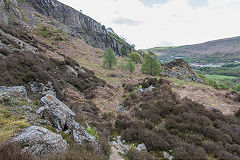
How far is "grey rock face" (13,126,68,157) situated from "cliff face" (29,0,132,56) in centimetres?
6822

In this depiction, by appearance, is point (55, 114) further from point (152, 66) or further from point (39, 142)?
point (152, 66)

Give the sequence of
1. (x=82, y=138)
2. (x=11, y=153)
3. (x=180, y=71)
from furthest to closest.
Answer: (x=180, y=71) → (x=82, y=138) → (x=11, y=153)

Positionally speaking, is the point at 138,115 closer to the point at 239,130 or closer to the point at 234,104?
the point at 239,130

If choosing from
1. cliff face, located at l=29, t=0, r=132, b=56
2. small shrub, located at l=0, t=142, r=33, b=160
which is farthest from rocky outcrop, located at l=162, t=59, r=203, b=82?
cliff face, located at l=29, t=0, r=132, b=56

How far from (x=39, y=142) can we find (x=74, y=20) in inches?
3625

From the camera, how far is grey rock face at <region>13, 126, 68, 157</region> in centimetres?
337

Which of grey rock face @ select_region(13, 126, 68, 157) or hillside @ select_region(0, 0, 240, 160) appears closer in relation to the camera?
grey rock face @ select_region(13, 126, 68, 157)

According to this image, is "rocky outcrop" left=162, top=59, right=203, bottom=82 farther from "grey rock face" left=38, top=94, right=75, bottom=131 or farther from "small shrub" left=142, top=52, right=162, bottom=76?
"grey rock face" left=38, top=94, right=75, bottom=131

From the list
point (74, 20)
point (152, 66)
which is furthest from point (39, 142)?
point (74, 20)

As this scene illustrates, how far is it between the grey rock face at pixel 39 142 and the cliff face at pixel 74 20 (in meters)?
68.2

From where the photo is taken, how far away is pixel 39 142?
3.62m

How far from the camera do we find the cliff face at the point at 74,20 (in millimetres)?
65688

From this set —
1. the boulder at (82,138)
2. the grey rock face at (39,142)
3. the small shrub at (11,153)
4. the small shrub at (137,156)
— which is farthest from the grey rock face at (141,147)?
the small shrub at (11,153)

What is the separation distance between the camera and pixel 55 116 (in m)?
5.46
